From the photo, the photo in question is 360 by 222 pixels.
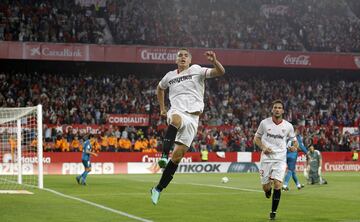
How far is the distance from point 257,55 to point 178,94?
37.1m

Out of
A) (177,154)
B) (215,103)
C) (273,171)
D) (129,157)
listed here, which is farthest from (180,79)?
(215,103)

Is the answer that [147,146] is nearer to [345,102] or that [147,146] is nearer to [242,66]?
[242,66]

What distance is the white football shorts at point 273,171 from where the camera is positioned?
557 inches

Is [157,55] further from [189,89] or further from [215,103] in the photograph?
[189,89]

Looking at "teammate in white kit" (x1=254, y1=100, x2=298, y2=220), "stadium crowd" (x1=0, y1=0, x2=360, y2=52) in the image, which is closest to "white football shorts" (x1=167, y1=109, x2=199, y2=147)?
"teammate in white kit" (x1=254, y1=100, x2=298, y2=220)

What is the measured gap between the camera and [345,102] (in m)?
49.8

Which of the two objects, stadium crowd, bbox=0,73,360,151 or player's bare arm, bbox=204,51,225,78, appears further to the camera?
stadium crowd, bbox=0,73,360,151

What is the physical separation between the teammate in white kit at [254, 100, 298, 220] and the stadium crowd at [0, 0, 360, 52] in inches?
1225

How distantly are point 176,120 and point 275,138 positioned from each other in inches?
135

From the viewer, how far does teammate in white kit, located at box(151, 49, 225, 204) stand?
38.4ft

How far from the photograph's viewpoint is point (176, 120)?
11.7 m

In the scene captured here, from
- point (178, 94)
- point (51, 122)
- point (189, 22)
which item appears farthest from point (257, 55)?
point (178, 94)

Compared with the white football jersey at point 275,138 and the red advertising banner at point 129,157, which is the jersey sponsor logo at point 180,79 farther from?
the red advertising banner at point 129,157

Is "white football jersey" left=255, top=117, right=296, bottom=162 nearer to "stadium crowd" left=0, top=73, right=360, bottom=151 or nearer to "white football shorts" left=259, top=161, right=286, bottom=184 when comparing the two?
"white football shorts" left=259, top=161, right=286, bottom=184
